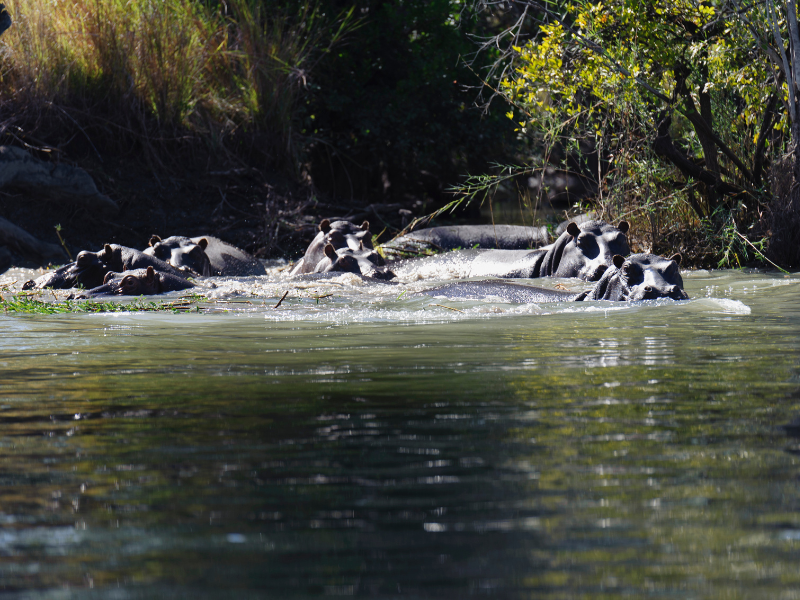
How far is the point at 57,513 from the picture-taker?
2094 millimetres

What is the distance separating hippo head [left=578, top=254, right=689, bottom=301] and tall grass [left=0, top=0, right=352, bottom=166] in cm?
850

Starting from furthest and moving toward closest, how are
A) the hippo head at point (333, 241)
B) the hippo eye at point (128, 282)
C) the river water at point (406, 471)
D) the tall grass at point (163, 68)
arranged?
1. the tall grass at point (163, 68)
2. the hippo head at point (333, 241)
3. the hippo eye at point (128, 282)
4. the river water at point (406, 471)

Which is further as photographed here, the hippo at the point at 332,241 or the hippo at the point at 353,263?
the hippo at the point at 332,241

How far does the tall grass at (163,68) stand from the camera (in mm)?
13227

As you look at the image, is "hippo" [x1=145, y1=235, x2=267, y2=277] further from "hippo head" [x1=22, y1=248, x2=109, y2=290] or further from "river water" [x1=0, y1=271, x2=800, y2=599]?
"river water" [x1=0, y1=271, x2=800, y2=599]

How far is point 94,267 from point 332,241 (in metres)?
2.68

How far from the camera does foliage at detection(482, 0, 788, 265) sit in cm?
1007

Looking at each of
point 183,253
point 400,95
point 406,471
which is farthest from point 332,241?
point 406,471

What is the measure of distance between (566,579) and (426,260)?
31.0 ft

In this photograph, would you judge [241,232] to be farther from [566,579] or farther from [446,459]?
[566,579]

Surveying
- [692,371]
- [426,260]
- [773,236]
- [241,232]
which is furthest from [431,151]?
[692,371]

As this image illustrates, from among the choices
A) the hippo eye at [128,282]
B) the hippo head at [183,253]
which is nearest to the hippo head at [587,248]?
the hippo head at [183,253]

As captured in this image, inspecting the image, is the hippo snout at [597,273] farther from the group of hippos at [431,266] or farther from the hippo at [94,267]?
the hippo at [94,267]

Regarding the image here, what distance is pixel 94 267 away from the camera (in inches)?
359
